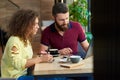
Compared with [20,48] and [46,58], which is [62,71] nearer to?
[46,58]

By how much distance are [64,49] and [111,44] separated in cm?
281

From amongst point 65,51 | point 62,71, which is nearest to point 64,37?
point 65,51

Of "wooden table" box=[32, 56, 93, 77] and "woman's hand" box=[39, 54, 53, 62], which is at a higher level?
"woman's hand" box=[39, 54, 53, 62]

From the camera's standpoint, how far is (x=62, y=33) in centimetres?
330

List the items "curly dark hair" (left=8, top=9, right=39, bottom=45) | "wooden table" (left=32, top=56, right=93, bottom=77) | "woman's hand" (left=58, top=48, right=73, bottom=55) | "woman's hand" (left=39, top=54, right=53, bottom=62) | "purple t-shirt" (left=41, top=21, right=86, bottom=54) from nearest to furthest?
"wooden table" (left=32, top=56, right=93, bottom=77) → "woman's hand" (left=39, top=54, right=53, bottom=62) → "curly dark hair" (left=8, top=9, right=39, bottom=45) → "woman's hand" (left=58, top=48, right=73, bottom=55) → "purple t-shirt" (left=41, top=21, right=86, bottom=54)

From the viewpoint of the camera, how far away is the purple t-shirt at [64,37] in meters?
3.28

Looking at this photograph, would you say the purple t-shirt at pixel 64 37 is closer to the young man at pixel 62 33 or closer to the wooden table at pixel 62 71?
the young man at pixel 62 33

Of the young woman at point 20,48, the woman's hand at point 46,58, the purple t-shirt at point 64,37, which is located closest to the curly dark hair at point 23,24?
the young woman at point 20,48

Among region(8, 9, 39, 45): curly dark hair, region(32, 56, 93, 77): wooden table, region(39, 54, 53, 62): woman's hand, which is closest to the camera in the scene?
region(32, 56, 93, 77): wooden table

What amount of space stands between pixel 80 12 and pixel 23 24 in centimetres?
236

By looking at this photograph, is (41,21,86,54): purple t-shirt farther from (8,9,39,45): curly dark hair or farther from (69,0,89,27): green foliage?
(69,0,89,27): green foliage

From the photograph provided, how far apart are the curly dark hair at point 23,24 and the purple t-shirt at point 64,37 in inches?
15.5

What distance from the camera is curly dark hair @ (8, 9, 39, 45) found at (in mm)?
2838

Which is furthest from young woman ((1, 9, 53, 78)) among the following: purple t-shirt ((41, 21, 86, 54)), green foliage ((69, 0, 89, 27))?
green foliage ((69, 0, 89, 27))
